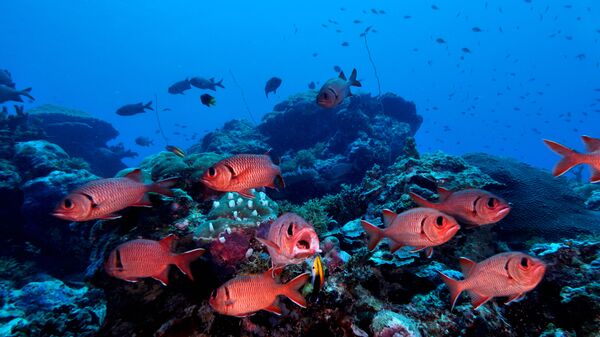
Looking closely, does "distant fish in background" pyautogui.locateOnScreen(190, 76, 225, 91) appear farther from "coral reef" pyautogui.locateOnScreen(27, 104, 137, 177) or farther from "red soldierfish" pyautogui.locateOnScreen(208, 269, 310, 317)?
"coral reef" pyautogui.locateOnScreen(27, 104, 137, 177)

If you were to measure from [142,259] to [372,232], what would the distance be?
2.43m

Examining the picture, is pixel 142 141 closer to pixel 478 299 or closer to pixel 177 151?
pixel 177 151

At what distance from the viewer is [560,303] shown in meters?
4.02

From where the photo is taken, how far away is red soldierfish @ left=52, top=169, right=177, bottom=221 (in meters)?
2.86

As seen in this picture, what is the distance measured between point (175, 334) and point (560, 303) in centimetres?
476

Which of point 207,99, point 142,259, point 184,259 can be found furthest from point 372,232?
point 207,99

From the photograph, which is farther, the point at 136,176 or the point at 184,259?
the point at 136,176

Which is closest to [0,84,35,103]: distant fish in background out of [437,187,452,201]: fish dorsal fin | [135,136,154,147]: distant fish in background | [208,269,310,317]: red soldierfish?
[135,136,154,147]: distant fish in background

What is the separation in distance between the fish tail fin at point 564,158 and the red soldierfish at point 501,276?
44.2 inches

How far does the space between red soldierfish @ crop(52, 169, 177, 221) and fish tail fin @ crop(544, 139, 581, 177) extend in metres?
4.24

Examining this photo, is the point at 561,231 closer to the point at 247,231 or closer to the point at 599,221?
the point at 599,221

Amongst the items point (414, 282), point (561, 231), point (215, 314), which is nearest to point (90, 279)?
point (215, 314)

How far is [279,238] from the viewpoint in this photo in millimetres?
2463

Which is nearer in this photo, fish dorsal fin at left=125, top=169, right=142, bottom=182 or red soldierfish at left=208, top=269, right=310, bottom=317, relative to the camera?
red soldierfish at left=208, top=269, right=310, bottom=317
